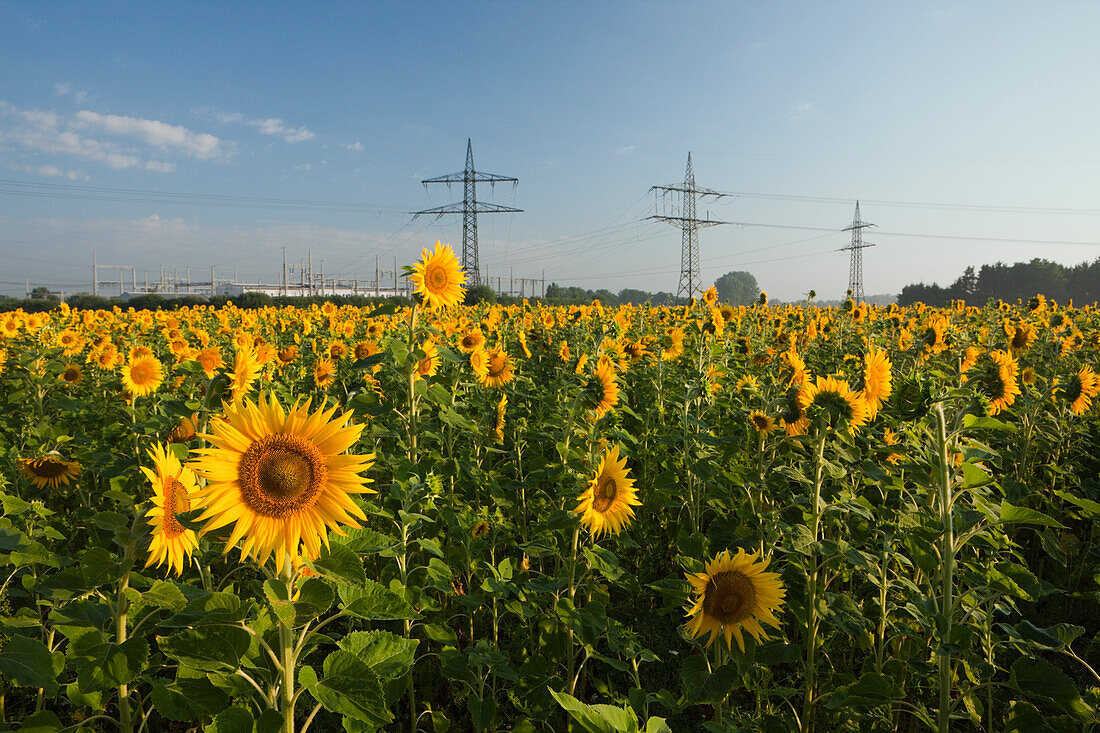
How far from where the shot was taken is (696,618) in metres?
2.10

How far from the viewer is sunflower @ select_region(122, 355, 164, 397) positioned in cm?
490

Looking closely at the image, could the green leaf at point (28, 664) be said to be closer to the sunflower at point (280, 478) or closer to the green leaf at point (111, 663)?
the green leaf at point (111, 663)

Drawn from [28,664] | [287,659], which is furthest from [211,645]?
[28,664]

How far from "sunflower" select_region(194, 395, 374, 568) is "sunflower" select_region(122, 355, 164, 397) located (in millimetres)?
4392

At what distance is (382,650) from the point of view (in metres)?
1.41

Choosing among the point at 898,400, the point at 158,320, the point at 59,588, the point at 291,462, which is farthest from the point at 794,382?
the point at 158,320

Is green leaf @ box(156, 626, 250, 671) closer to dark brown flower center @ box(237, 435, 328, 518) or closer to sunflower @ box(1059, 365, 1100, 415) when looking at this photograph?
dark brown flower center @ box(237, 435, 328, 518)

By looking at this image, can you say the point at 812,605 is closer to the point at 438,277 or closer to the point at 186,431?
the point at 438,277

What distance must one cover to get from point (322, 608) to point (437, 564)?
1.12 meters

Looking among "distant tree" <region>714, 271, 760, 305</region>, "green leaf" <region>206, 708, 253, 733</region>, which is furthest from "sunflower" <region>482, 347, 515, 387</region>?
"distant tree" <region>714, 271, 760, 305</region>

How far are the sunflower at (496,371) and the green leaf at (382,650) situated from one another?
3.82 m

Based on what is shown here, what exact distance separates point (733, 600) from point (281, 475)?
64.9 inches

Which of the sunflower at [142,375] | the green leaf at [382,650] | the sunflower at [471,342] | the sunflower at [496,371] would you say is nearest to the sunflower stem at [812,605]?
the green leaf at [382,650]

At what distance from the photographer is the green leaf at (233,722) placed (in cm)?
120
